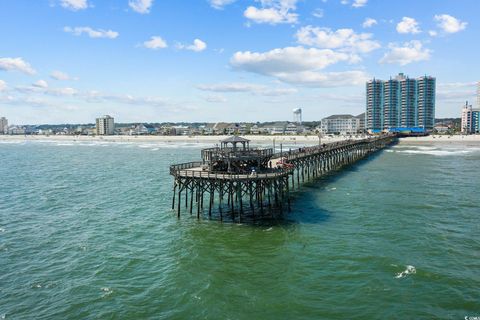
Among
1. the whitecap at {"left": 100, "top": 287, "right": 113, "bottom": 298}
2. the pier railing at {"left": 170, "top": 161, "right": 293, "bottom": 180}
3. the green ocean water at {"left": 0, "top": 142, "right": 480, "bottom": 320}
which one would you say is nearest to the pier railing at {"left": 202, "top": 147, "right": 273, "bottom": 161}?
the pier railing at {"left": 170, "top": 161, "right": 293, "bottom": 180}

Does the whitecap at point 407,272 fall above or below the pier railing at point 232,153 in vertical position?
below

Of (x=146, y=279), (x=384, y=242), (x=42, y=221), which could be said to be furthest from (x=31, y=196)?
(x=384, y=242)

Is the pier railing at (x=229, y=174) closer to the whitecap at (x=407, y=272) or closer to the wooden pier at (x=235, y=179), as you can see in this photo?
the wooden pier at (x=235, y=179)

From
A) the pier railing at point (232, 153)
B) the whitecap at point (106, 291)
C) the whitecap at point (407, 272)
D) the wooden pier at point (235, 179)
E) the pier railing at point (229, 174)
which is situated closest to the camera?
the whitecap at point (106, 291)

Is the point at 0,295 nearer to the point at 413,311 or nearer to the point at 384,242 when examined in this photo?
the point at 413,311

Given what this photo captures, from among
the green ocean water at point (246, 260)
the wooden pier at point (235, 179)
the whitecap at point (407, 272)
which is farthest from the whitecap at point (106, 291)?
the whitecap at point (407, 272)

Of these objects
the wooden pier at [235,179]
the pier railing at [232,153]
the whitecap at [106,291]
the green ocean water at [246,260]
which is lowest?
the whitecap at [106,291]

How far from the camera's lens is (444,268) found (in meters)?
22.1

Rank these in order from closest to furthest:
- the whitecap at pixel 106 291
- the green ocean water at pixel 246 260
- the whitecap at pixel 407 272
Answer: the green ocean water at pixel 246 260 < the whitecap at pixel 106 291 < the whitecap at pixel 407 272

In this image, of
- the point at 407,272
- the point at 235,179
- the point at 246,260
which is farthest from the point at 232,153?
the point at 407,272

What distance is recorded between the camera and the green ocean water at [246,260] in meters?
18.2

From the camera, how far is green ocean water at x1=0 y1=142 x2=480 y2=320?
18.2 meters

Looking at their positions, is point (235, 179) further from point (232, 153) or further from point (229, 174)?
point (232, 153)

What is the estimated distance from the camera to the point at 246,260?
2362 centimetres
